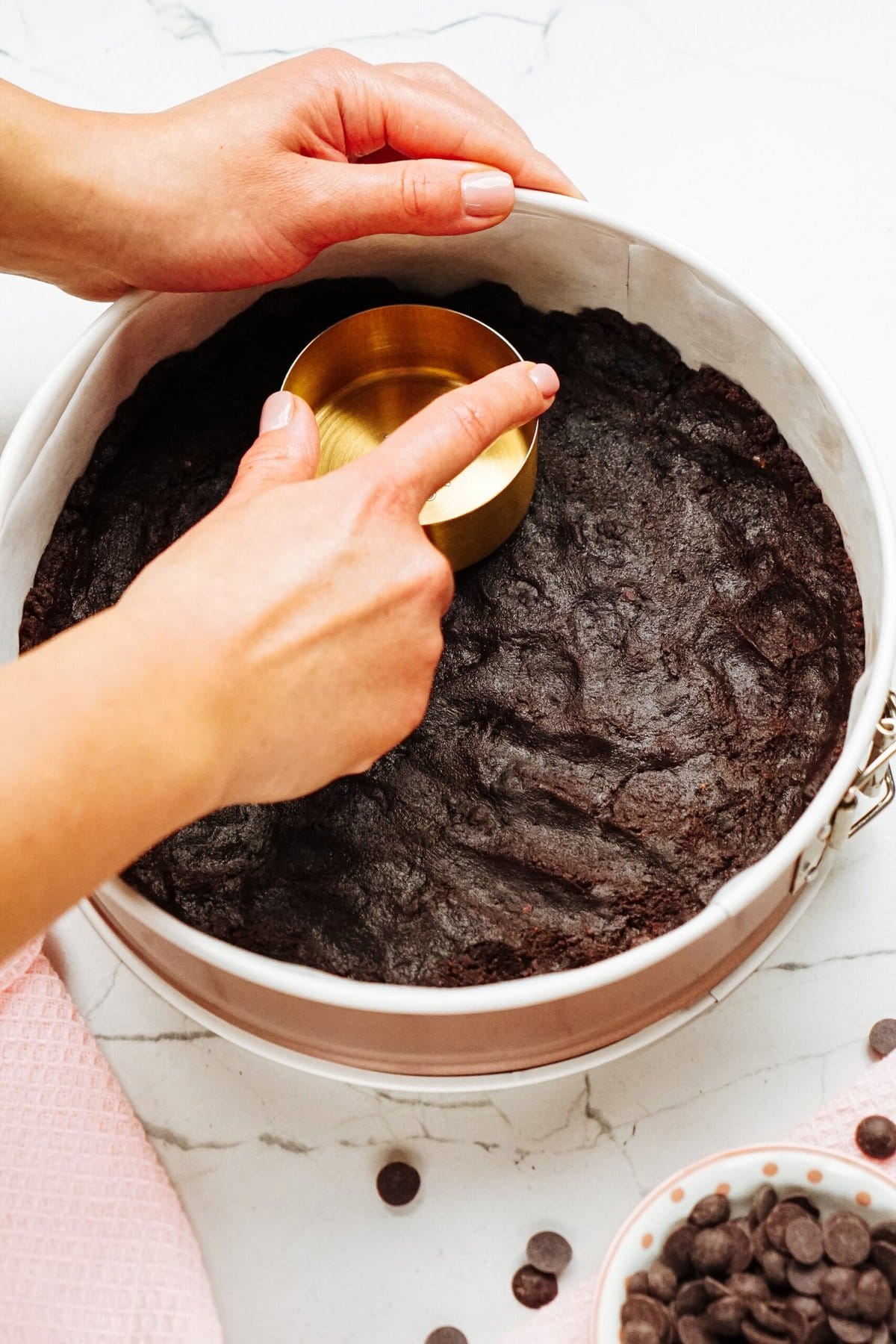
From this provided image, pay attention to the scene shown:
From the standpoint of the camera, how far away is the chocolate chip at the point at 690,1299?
1073 mm

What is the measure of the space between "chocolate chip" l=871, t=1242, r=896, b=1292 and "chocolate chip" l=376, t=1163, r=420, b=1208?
436mm

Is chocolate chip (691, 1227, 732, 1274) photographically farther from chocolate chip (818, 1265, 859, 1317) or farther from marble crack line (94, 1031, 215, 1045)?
marble crack line (94, 1031, 215, 1045)

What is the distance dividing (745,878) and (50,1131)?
0.73 meters

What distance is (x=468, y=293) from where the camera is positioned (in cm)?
136

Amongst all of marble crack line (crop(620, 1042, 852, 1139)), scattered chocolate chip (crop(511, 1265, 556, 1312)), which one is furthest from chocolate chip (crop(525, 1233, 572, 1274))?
marble crack line (crop(620, 1042, 852, 1139))

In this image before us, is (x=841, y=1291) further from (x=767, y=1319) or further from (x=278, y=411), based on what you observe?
(x=278, y=411)

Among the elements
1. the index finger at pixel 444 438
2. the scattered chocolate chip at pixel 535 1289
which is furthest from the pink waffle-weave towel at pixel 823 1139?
the index finger at pixel 444 438

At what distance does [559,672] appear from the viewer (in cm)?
120

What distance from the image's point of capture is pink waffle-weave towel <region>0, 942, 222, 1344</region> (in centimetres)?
116

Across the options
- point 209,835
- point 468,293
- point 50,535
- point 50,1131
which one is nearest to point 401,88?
point 468,293

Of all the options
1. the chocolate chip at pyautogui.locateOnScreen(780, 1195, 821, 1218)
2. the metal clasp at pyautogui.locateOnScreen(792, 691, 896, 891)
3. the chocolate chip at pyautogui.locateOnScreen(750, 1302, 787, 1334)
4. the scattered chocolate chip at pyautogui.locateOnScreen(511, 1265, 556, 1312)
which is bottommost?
the scattered chocolate chip at pyautogui.locateOnScreen(511, 1265, 556, 1312)

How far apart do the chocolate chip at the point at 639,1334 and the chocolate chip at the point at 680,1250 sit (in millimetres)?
58

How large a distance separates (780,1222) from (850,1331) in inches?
4.0

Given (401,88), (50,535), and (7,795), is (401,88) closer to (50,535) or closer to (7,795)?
(50,535)
